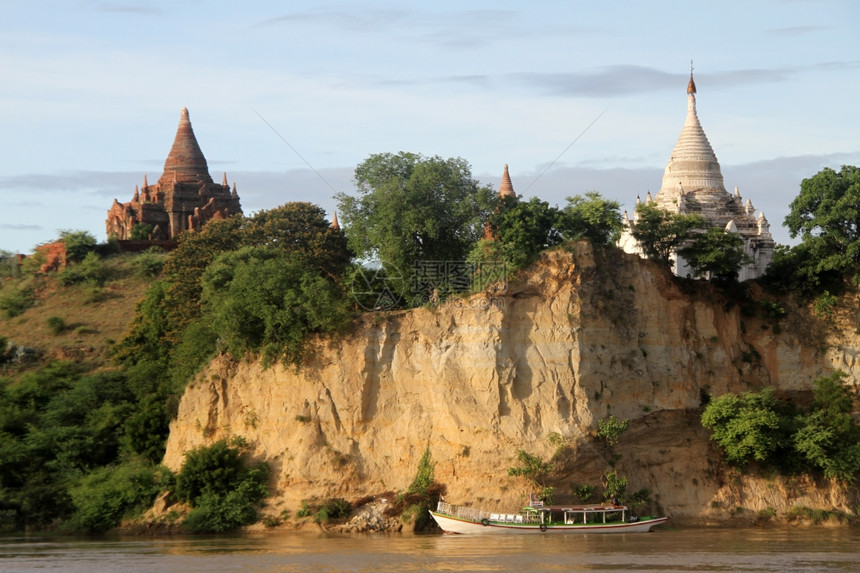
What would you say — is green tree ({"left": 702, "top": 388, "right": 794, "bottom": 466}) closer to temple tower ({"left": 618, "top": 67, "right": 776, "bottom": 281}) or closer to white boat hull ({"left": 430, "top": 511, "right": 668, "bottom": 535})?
white boat hull ({"left": 430, "top": 511, "right": 668, "bottom": 535})

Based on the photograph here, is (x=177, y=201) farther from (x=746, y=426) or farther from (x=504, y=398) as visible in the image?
(x=746, y=426)

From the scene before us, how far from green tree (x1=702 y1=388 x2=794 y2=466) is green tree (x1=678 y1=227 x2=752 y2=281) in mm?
4129

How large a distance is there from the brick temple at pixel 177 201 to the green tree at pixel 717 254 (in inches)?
1090

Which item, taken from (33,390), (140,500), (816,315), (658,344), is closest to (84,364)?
(33,390)

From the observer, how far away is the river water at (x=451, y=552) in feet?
102

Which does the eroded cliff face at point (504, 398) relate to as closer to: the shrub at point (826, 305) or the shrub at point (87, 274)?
the shrub at point (826, 305)

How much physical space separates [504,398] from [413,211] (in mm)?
6617

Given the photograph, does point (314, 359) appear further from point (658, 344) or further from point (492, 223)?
point (658, 344)

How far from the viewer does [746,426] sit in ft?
131

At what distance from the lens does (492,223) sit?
42.7 metres

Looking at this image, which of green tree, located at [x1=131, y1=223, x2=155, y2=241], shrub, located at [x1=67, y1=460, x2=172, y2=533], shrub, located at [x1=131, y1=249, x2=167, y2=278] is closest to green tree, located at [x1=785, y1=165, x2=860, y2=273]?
shrub, located at [x1=67, y1=460, x2=172, y2=533]

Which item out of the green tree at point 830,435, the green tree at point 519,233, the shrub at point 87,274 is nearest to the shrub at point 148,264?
the shrub at point 87,274

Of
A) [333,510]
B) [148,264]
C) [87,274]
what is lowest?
[333,510]

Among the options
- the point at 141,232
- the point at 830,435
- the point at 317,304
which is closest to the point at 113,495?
the point at 317,304
